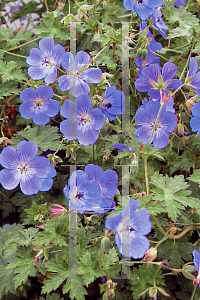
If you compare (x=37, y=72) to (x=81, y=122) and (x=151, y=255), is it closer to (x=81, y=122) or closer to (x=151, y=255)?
(x=81, y=122)

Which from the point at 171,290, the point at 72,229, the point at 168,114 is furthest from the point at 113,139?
the point at 171,290

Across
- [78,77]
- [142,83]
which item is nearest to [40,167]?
[78,77]

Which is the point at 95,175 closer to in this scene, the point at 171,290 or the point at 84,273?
the point at 84,273

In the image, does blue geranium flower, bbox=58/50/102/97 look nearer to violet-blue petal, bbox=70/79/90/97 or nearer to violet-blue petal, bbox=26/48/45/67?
violet-blue petal, bbox=70/79/90/97

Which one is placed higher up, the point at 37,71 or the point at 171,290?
the point at 37,71

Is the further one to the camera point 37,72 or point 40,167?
point 37,72

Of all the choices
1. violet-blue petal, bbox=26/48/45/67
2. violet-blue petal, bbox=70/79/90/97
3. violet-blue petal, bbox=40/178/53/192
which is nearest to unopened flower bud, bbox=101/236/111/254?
violet-blue petal, bbox=40/178/53/192
